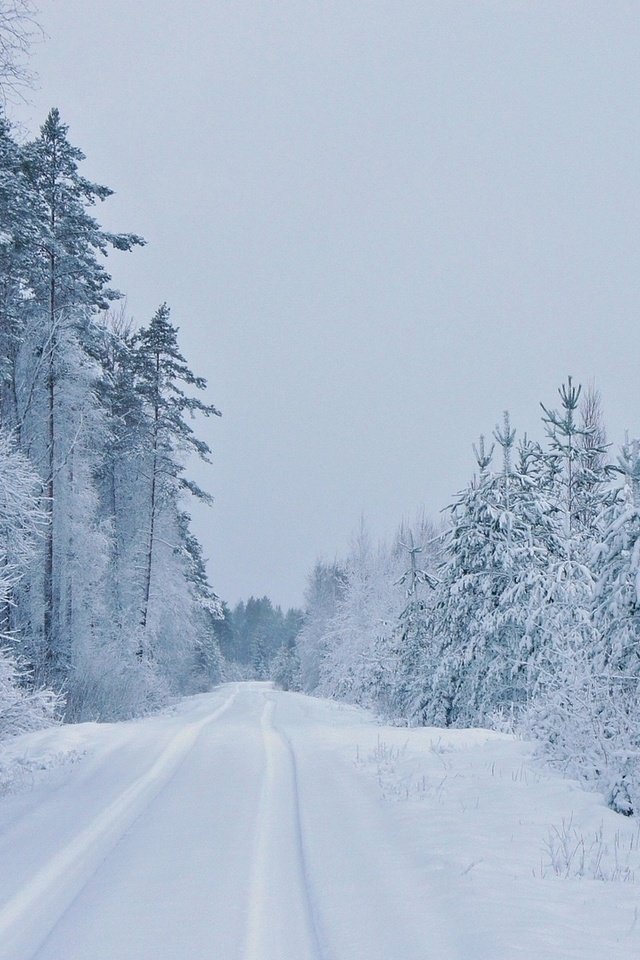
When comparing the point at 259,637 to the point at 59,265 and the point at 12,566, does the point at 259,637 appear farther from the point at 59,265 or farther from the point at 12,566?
the point at 12,566

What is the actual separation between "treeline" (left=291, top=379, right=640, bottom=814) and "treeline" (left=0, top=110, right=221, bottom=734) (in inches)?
326

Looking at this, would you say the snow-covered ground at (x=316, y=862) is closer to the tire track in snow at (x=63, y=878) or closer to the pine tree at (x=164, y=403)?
the tire track in snow at (x=63, y=878)

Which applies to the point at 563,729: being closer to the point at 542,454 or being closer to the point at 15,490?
the point at 15,490

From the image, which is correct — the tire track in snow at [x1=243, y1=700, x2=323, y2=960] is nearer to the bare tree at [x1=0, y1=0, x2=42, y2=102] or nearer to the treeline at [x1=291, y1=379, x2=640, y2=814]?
the treeline at [x1=291, y1=379, x2=640, y2=814]

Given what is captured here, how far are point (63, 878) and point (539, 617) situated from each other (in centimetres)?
1430

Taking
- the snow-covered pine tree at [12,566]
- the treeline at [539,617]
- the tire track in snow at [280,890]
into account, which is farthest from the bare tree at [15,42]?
the treeline at [539,617]

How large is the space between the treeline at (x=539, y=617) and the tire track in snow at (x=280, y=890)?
3.53 metres

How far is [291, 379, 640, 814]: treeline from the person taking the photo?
9125mm

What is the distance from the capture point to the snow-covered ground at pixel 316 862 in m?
4.30

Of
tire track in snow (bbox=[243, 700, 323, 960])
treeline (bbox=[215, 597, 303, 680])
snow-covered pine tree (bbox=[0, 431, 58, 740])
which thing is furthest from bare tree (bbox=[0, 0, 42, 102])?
treeline (bbox=[215, 597, 303, 680])

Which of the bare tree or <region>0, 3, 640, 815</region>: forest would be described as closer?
the bare tree

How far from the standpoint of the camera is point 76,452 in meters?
24.5

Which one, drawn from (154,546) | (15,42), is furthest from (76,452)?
(15,42)

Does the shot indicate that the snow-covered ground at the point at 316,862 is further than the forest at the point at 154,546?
No
